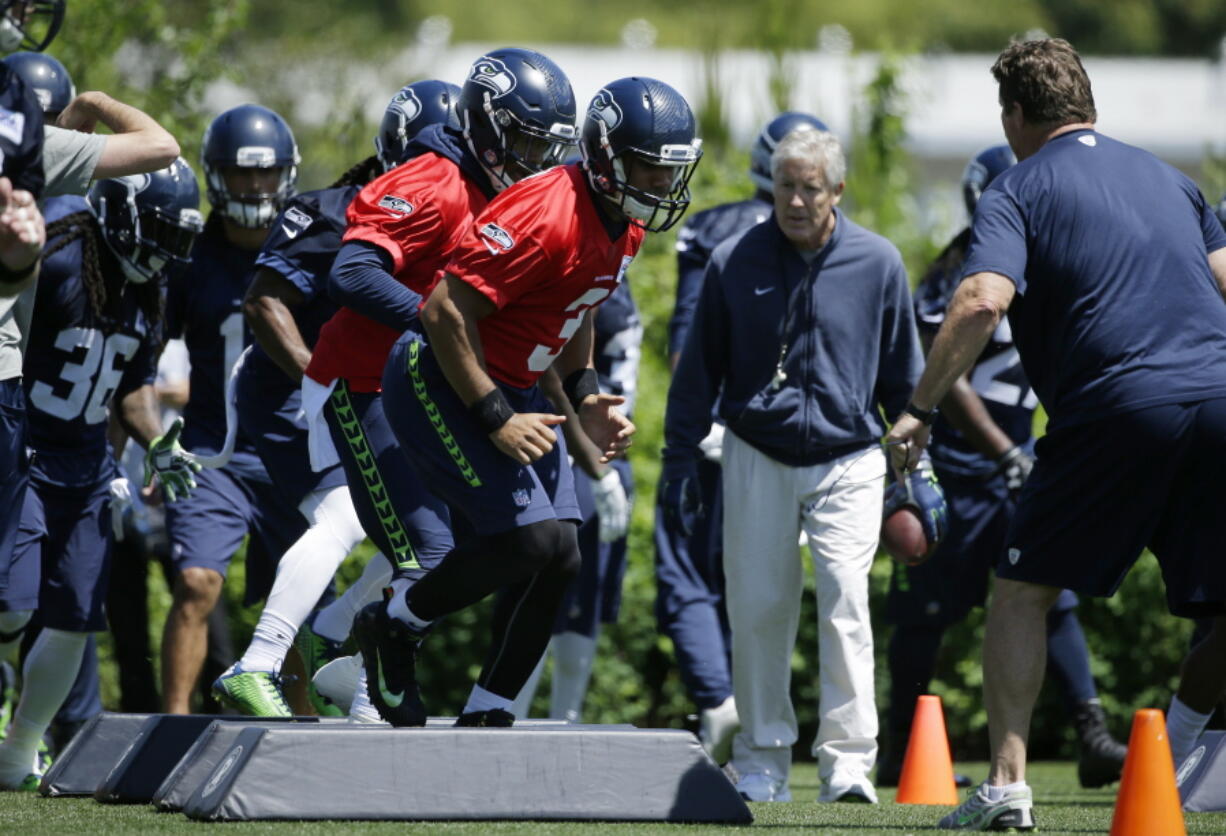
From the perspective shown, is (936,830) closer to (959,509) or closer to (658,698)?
(959,509)

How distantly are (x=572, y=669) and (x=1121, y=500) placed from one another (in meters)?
3.66

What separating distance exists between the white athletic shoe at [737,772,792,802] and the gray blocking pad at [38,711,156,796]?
205 centimetres

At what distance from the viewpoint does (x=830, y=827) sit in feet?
16.3

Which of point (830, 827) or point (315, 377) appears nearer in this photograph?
point (830, 827)

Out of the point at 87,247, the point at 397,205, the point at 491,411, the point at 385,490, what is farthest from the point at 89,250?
the point at 491,411

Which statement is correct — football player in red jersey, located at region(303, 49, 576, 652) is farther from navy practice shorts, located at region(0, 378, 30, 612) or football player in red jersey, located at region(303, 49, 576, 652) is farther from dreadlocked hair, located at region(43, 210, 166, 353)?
dreadlocked hair, located at region(43, 210, 166, 353)

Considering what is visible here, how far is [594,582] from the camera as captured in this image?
7.90 meters

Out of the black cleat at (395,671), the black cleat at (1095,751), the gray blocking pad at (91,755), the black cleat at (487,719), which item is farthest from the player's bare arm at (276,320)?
the black cleat at (1095,751)

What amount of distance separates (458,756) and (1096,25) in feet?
130

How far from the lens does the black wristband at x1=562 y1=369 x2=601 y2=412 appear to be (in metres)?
5.54

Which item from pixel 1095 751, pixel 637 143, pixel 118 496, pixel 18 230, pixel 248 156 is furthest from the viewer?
pixel 1095 751

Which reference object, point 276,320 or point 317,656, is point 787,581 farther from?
point 276,320

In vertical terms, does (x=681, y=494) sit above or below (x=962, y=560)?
above

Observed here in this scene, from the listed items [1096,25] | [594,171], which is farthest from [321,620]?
[1096,25]
